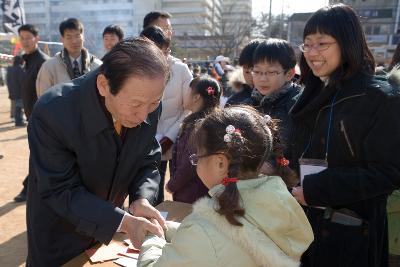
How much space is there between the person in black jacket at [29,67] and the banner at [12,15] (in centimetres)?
358

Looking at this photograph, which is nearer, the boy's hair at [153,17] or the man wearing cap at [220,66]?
the boy's hair at [153,17]

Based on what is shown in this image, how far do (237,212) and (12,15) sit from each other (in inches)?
320

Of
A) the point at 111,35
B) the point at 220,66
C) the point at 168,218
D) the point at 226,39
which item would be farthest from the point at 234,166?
the point at 226,39

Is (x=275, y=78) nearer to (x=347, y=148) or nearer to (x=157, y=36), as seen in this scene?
(x=347, y=148)

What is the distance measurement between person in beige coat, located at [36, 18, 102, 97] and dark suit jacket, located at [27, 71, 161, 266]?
2.20 meters

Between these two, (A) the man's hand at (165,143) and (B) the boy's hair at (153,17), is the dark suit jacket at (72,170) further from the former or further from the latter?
(B) the boy's hair at (153,17)

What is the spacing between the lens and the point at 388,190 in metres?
1.53

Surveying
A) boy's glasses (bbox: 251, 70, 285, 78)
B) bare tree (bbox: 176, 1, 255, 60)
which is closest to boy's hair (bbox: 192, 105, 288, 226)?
boy's glasses (bbox: 251, 70, 285, 78)

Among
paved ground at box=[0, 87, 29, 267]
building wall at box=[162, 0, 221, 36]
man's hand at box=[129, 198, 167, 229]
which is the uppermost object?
building wall at box=[162, 0, 221, 36]

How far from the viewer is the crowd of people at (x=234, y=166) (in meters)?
1.08

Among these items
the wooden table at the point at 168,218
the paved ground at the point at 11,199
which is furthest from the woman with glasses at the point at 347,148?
the paved ground at the point at 11,199

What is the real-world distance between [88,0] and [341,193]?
2504 inches

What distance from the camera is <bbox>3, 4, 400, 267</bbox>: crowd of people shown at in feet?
3.54

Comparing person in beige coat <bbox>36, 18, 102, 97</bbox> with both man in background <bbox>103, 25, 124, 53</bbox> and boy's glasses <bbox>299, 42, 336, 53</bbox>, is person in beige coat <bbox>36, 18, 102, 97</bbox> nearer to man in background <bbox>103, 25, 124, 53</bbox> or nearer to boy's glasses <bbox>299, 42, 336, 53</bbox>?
man in background <bbox>103, 25, 124, 53</bbox>
